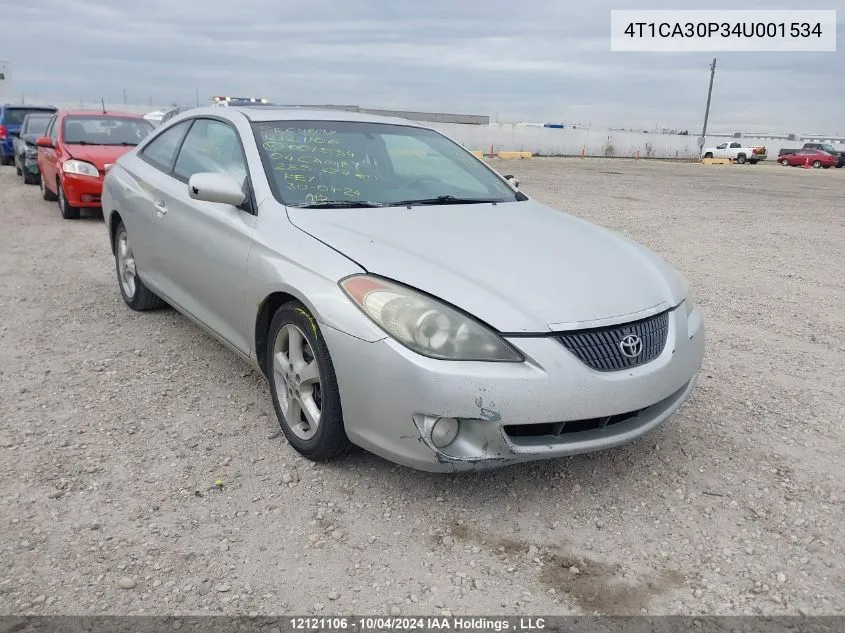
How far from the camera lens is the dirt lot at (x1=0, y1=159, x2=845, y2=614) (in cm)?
233

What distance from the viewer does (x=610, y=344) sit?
8.75ft

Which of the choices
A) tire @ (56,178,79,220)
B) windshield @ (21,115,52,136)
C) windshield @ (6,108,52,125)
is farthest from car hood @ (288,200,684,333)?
windshield @ (6,108,52,125)

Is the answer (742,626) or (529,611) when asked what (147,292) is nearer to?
(529,611)

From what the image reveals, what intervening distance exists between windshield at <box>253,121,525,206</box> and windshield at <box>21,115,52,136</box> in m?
13.3

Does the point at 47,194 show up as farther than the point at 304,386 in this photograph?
Yes

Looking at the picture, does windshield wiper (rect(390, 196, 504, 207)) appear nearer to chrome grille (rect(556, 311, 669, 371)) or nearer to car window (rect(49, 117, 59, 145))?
chrome grille (rect(556, 311, 669, 371))

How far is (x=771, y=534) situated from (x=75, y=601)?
8.19ft

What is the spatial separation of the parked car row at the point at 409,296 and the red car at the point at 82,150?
5.87 m

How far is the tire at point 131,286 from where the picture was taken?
16.7ft

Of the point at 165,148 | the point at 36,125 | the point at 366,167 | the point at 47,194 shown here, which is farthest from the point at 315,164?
the point at 36,125

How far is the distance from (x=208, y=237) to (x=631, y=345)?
2232 millimetres

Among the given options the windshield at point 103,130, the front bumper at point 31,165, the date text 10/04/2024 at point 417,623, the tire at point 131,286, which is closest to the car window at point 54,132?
the windshield at point 103,130

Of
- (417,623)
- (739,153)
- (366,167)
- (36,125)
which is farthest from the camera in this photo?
(739,153)

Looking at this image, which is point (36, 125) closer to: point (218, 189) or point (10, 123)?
point (10, 123)
